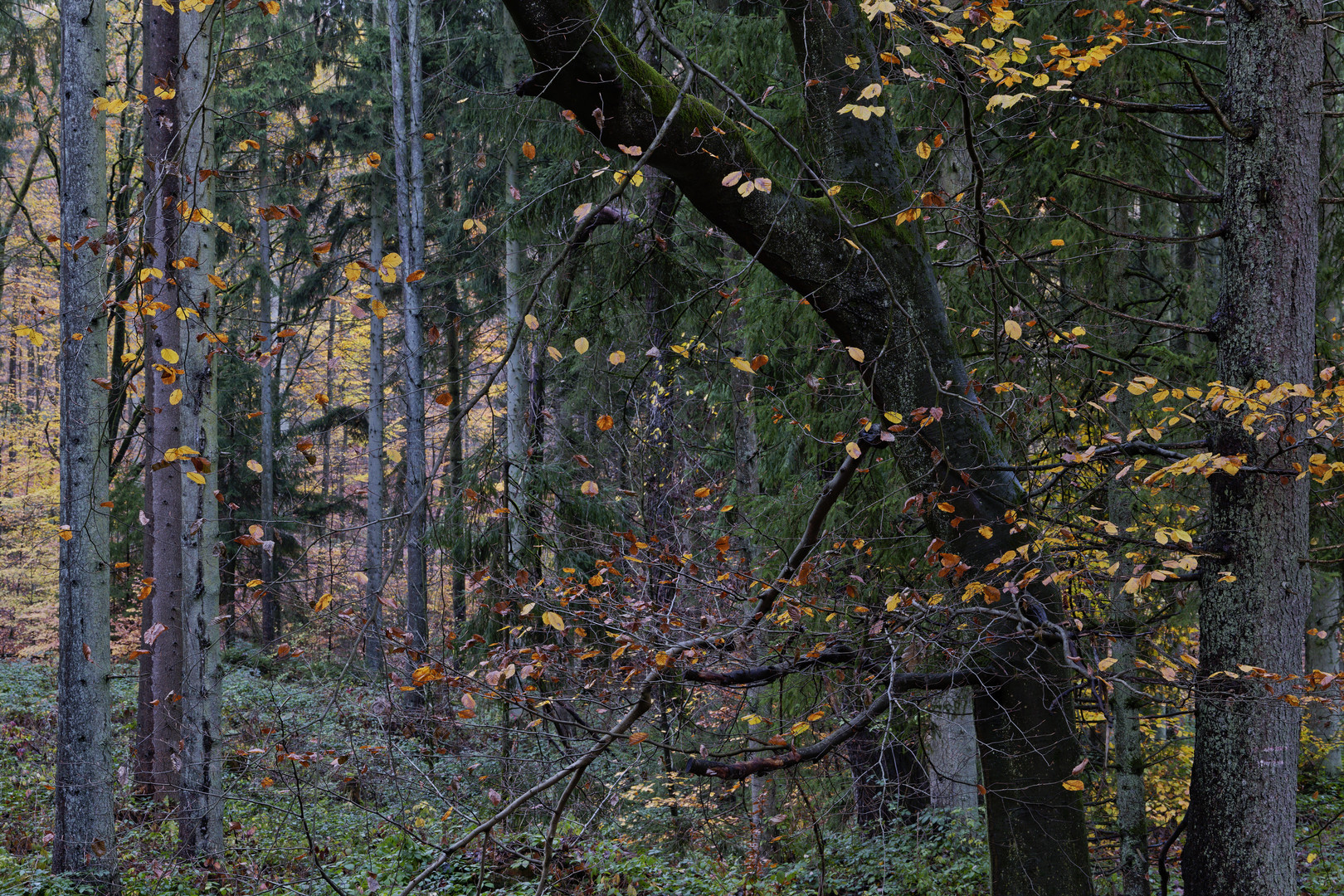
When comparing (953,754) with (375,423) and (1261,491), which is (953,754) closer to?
(1261,491)

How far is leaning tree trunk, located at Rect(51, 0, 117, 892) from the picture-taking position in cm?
534

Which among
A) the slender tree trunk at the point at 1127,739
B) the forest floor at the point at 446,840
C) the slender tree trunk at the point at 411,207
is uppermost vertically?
the slender tree trunk at the point at 411,207

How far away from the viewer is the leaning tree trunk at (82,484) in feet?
17.5

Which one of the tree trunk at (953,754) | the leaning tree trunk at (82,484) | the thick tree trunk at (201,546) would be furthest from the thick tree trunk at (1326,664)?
the leaning tree trunk at (82,484)

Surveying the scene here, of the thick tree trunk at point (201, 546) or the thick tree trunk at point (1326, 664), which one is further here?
the thick tree trunk at point (1326, 664)

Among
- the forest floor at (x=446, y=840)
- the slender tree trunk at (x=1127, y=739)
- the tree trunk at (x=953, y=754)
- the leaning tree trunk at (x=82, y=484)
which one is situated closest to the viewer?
the slender tree trunk at (x=1127, y=739)

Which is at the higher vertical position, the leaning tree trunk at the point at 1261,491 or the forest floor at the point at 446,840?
the leaning tree trunk at the point at 1261,491

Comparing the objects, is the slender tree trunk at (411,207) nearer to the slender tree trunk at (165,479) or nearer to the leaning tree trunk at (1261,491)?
the slender tree trunk at (165,479)

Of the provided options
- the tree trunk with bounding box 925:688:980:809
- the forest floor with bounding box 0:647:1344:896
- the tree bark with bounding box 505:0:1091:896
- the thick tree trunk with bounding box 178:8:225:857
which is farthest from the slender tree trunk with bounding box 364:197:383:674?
the tree bark with bounding box 505:0:1091:896

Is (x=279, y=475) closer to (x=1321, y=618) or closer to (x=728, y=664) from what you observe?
(x=728, y=664)

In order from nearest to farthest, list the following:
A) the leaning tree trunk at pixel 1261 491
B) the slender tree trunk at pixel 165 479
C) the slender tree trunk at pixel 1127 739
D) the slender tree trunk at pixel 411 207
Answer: the leaning tree trunk at pixel 1261 491 → the slender tree trunk at pixel 1127 739 → the slender tree trunk at pixel 165 479 → the slender tree trunk at pixel 411 207

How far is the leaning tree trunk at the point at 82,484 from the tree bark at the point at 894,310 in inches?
159

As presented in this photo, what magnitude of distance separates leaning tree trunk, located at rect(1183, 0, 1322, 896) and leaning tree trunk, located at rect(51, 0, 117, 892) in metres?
6.33

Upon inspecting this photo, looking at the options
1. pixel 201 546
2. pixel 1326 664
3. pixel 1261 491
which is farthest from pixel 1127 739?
pixel 1326 664
